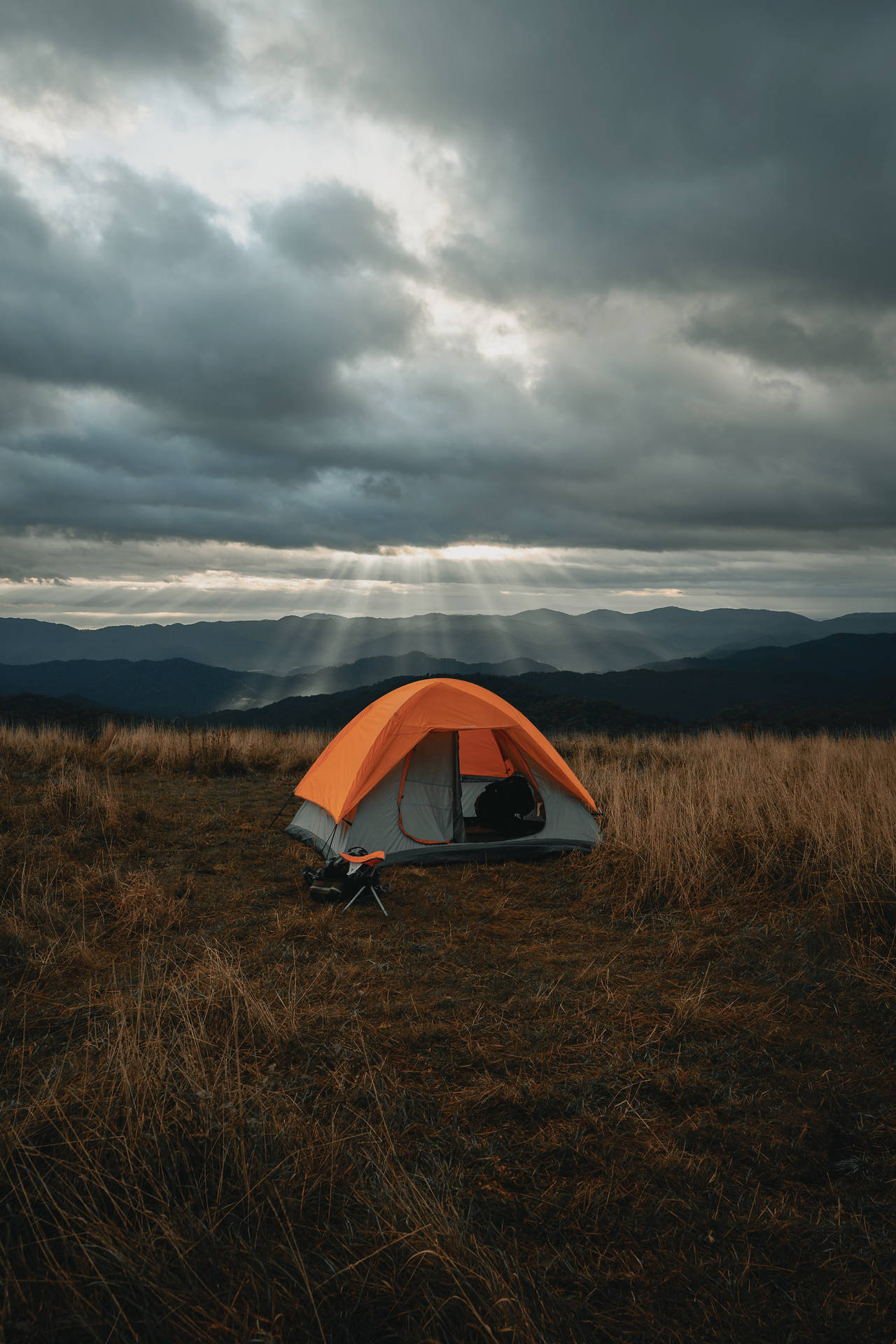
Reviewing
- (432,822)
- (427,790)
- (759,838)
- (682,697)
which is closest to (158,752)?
(427,790)

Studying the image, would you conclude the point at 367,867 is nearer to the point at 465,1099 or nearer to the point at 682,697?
the point at 465,1099

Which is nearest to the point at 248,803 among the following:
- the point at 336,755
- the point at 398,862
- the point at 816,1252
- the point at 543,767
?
the point at 336,755

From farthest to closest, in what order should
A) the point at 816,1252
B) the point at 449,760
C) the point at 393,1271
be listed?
the point at 449,760 → the point at 816,1252 → the point at 393,1271

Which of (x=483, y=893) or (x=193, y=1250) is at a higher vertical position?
(x=193, y=1250)

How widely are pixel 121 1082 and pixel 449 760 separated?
5489 millimetres

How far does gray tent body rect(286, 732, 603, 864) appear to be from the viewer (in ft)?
24.5

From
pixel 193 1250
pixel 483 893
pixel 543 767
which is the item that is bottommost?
pixel 483 893

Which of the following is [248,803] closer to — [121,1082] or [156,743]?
[156,743]

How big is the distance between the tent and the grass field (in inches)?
32.4

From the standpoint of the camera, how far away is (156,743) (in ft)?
44.7

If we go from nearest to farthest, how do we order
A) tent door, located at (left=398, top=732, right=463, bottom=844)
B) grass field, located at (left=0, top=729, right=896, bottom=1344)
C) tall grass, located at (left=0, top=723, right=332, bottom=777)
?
1. grass field, located at (left=0, top=729, right=896, bottom=1344)
2. tent door, located at (left=398, top=732, right=463, bottom=844)
3. tall grass, located at (left=0, top=723, right=332, bottom=777)

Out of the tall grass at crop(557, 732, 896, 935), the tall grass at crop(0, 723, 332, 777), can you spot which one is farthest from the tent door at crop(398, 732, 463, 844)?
the tall grass at crop(0, 723, 332, 777)

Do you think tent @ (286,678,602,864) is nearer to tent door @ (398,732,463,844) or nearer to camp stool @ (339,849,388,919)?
tent door @ (398,732,463,844)

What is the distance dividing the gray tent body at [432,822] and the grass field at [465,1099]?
0.77 metres
